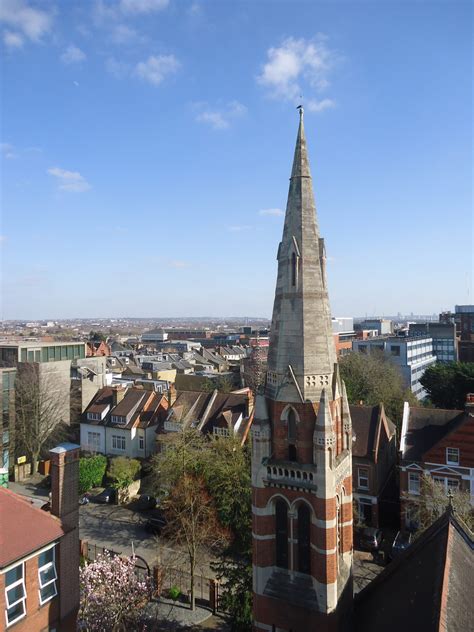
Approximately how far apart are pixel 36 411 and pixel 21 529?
3766 centimetres

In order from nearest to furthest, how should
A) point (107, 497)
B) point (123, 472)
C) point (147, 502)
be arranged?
1. point (123, 472)
2. point (147, 502)
3. point (107, 497)

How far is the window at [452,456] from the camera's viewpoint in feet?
107

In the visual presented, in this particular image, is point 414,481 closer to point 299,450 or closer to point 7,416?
point 299,450

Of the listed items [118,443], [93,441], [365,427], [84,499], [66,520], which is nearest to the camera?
Result: [66,520]

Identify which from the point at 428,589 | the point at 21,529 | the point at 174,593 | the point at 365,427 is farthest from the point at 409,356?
the point at 21,529

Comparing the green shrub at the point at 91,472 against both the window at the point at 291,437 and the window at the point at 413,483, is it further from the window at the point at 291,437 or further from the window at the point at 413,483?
the window at the point at 291,437

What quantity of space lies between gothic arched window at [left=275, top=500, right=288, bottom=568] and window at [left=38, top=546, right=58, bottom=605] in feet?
28.5

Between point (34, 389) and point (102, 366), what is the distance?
1685 centimetres

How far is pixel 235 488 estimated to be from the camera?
2792 cm

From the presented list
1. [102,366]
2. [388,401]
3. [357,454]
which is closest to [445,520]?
[357,454]

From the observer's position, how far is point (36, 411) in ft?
165

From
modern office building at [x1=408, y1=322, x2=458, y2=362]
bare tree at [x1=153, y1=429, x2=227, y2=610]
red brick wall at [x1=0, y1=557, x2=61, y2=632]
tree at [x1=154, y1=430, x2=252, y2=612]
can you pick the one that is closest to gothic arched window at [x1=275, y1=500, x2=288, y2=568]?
tree at [x1=154, y1=430, x2=252, y2=612]

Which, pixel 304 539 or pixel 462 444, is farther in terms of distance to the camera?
pixel 462 444

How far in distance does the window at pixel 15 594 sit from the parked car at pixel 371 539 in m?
24.8
